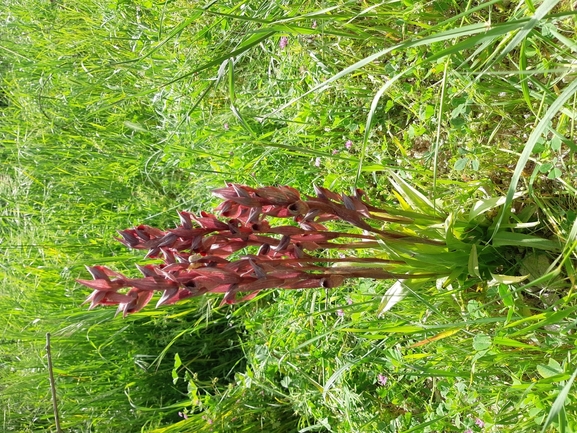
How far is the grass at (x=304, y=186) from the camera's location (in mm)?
1256

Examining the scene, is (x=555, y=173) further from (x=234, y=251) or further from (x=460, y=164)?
(x=234, y=251)

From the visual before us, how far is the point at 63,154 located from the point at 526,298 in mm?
2273

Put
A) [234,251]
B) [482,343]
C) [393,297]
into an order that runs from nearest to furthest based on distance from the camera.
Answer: [234,251]
[482,343]
[393,297]

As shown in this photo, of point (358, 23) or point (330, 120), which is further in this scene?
point (330, 120)

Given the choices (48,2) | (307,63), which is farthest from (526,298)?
(48,2)

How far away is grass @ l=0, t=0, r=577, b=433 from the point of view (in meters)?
1.26

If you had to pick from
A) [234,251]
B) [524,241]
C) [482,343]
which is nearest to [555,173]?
[524,241]

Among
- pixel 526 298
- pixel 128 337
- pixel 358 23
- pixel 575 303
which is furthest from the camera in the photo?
pixel 128 337

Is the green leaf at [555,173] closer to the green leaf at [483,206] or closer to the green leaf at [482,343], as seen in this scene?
the green leaf at [483,206]

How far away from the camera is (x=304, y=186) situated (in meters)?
2.10

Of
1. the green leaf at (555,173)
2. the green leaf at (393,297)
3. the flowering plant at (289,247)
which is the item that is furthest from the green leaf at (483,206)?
the green leaf at (393,297)

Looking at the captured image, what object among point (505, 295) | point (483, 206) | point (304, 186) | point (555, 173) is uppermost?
point (555, 173)

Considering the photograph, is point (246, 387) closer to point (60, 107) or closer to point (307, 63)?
point (307, 63)

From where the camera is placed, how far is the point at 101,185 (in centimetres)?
276
